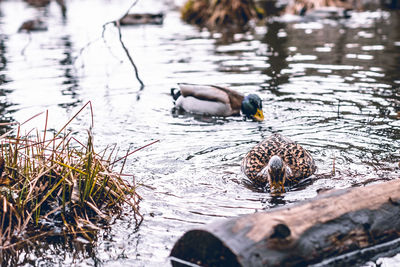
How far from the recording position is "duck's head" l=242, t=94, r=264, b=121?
8.66 m

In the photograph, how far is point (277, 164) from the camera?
218 inches

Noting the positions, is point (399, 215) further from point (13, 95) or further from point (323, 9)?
point (323, 9)

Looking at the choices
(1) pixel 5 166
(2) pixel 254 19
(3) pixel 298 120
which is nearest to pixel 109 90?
(3) pixel 298 120

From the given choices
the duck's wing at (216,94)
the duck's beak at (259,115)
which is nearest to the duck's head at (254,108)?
the duck's beak at (259,115)

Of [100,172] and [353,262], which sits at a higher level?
[100,172]

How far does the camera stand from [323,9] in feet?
77.1

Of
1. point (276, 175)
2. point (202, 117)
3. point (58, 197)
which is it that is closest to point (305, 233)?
point (276, 175)

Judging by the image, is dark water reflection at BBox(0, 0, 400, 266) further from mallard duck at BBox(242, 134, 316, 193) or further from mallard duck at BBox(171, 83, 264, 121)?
mallard duck at BBox(171, 83, 264, 121)

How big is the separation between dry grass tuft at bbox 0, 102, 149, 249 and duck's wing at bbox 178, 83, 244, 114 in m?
4.30

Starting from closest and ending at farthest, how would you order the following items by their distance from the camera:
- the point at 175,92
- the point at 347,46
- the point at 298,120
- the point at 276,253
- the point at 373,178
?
the point at 276,253 → the point at 373,178 → the point at 298,120 → the point at 175,92 → the point at 347,46

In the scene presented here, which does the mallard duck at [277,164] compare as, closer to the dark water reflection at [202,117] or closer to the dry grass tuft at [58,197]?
the dark water reflection at [202,117]

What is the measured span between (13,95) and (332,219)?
774 cm

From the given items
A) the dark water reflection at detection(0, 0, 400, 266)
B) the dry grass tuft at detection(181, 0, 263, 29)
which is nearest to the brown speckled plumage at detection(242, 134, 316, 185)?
the dark water reflection at detection(0, 0, 400, 266)

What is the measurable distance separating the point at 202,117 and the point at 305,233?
5693 mm
